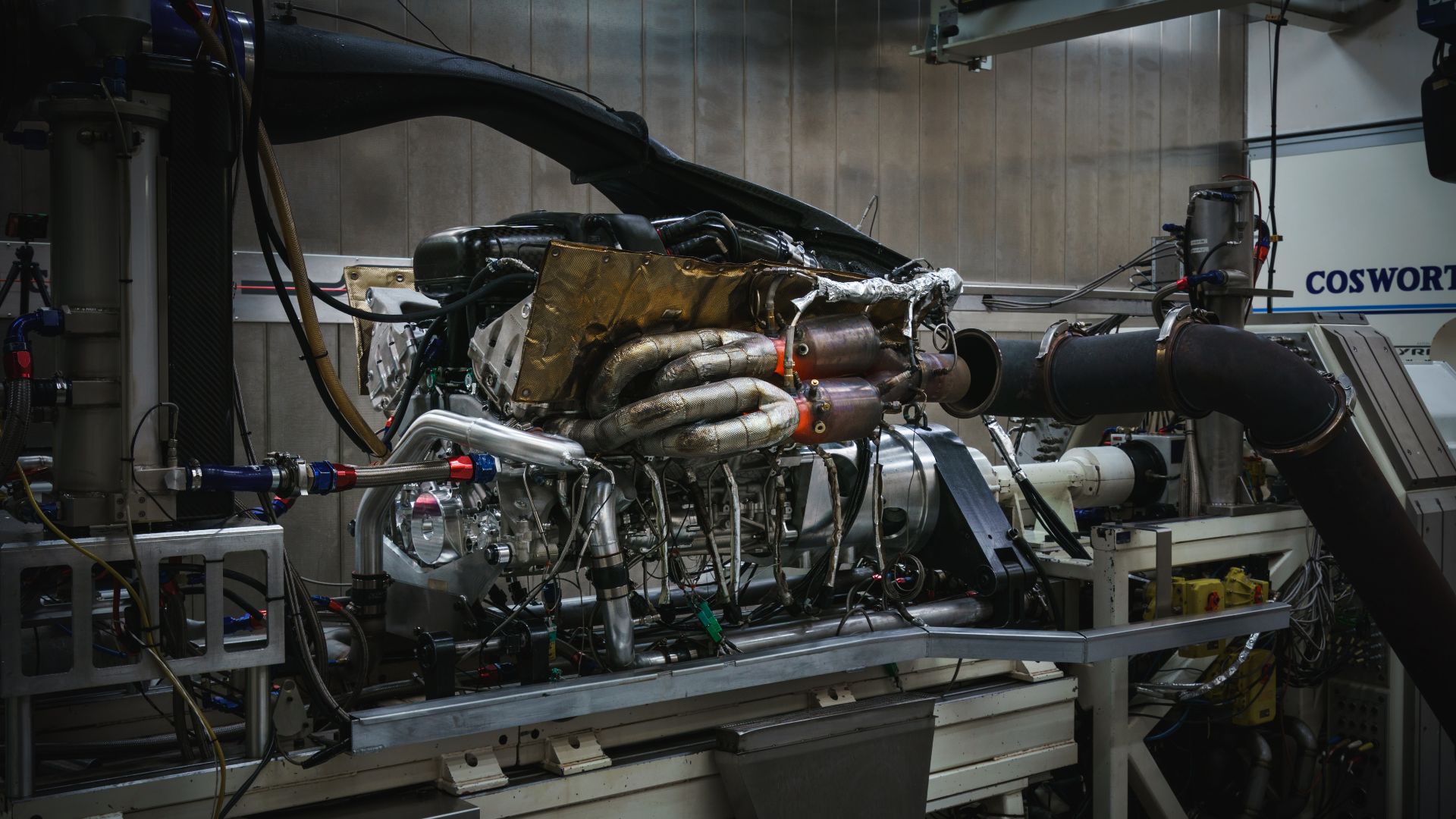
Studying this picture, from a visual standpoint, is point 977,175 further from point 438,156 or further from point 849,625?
point 849,625

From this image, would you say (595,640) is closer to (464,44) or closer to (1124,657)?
(1124,657)

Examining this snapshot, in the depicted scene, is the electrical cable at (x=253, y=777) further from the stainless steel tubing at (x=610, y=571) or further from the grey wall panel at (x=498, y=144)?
the grey wall panel at (x=498, y=144)

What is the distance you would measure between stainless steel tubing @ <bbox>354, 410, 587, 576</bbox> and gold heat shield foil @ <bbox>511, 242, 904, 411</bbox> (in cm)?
17

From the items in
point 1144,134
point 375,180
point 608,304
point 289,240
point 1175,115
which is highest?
point 1175,115

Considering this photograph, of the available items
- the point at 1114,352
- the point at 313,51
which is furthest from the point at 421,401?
the point at 1114,352

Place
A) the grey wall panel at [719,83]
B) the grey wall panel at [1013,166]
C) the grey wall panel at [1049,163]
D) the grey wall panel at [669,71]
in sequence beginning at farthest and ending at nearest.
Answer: the grey wall panel at [1049,163] → the grey wall panel at [1013,166] → the grey wall panel at [719,83] → the grey wall panel at [669,71]

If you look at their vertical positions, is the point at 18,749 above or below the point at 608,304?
below

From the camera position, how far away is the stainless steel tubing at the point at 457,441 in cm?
253

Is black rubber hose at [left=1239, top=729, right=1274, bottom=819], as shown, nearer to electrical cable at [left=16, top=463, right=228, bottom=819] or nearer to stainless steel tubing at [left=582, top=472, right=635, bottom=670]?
stainless steel tubing at [left=582, top=472, right=635, bottom=670]

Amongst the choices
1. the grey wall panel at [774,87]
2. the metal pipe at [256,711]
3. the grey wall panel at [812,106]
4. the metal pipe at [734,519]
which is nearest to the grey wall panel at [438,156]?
the grey wall panel at [774,87]

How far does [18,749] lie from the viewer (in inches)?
84.0

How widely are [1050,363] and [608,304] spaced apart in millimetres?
1629

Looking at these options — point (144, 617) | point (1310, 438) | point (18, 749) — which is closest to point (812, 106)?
point (1310, 438)

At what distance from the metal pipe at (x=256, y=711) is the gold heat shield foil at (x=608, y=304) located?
80 cm
